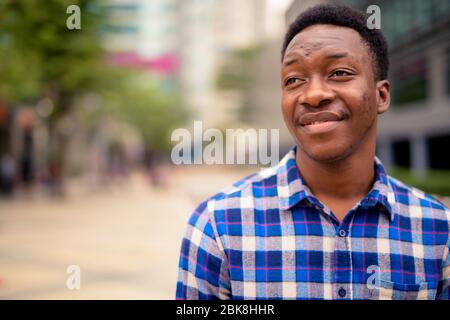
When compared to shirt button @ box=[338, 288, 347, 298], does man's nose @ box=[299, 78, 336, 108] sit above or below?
above

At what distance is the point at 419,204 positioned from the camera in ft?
6.04

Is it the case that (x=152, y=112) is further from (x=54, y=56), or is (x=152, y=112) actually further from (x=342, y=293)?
(x=342, y=293)

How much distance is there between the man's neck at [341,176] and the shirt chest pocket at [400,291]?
0.31 metres

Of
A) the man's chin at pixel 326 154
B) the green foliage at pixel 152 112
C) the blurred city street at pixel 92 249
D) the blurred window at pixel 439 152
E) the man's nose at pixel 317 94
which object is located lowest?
the blurred city street at pixel 92 249

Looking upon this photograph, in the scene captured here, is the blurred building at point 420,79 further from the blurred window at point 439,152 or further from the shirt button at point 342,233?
the shirt button at point 342,233

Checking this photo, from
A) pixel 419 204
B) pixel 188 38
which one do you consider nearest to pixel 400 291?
pixel 419 204

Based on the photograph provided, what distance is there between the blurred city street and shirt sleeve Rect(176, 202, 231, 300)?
13.7 ft

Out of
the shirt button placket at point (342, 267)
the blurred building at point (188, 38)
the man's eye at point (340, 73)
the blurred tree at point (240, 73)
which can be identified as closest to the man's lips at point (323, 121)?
the man's eye at point (340, 73)

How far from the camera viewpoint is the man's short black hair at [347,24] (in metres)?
1.75

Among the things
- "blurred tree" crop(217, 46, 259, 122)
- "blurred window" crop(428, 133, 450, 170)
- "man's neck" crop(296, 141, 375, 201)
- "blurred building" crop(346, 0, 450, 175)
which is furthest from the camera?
"blurred tree" crop(217, 46, 259, 122)

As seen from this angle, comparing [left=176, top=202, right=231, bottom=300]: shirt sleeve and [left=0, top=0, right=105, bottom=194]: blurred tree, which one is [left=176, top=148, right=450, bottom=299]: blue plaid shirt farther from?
[left=0, top=0, right=105, bottom=194]: blurred tree

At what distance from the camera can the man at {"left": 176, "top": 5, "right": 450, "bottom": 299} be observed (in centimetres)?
171

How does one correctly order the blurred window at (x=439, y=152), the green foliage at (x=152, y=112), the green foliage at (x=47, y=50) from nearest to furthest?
the green foliage at (x=47, y=50)
the blurred window at (x=439, y=152)
the green foliage at (x=152, y=112)

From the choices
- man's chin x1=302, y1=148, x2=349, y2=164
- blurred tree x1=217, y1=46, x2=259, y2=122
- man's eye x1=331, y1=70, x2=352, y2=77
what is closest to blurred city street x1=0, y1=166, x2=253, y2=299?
man's chin x1=302, y1=148, x2=349, y2=164
